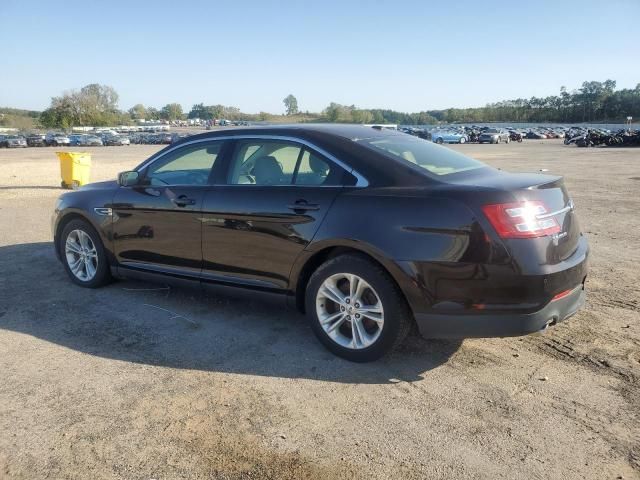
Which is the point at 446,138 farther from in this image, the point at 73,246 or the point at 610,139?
the point at 73,246

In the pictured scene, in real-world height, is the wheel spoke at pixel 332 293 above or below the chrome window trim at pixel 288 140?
below

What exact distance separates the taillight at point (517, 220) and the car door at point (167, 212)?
2404mm

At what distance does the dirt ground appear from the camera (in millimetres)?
2688

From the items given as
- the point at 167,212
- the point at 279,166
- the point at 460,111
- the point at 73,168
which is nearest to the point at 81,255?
the point at 167,212

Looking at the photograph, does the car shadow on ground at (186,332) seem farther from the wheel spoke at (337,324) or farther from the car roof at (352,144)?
the car roof at (352,144)

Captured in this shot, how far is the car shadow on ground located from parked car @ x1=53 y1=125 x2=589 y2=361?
0.82 feet

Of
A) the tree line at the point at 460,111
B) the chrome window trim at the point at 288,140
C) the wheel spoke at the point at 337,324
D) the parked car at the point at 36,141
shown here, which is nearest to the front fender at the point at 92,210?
the chrome window trim at the point at 288,140

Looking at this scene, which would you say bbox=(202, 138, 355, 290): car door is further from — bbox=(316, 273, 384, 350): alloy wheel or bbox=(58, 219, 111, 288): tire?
bbox=(58, 219, 111, 288): tire

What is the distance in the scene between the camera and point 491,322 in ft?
10.8

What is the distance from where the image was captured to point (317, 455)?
2750 mm

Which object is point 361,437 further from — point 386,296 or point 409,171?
point 409,171

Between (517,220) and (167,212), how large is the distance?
9.71 ft

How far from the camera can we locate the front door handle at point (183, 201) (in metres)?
4.54

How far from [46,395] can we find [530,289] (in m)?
3.09
